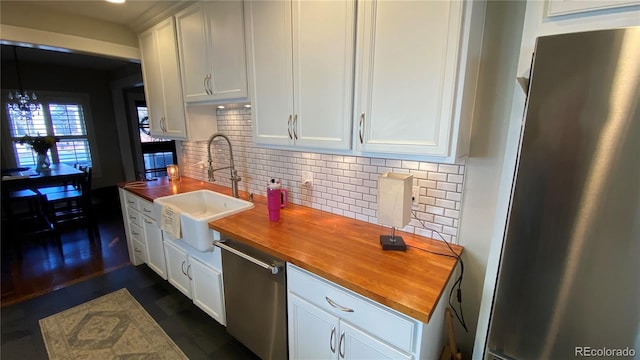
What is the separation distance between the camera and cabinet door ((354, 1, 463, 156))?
1.06 meters

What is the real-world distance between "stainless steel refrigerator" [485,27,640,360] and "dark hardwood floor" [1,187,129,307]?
11.9ft

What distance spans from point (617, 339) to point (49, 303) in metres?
3.65

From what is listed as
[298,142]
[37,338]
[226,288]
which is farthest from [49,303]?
[298,142]

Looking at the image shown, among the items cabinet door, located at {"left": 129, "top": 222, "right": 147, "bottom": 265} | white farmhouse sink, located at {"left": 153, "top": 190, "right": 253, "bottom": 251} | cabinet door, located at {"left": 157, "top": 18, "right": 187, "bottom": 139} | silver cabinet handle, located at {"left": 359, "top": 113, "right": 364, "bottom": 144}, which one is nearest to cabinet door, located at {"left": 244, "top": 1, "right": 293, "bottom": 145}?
silver cabinet handle, located at {"left": 359, "top": 113, "right": 364, "bottom": 144}

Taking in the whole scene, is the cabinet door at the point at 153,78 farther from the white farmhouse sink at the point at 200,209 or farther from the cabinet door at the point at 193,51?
the white farmhouse sink at the point at 200,209

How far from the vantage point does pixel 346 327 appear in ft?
3.81

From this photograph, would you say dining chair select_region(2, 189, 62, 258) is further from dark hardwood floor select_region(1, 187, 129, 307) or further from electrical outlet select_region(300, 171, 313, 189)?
electrical outlet select_region(300, 171, 313, 189)

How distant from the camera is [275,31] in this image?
5.12 feet

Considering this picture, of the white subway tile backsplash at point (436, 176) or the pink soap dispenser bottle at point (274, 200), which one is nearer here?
the white subway tile backsplash at point (436, 176)

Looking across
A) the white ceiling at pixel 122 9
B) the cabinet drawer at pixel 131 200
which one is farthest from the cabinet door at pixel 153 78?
the cabinet drawer at pixel 131 200

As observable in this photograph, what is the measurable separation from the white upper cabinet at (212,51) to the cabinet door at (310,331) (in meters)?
1.38

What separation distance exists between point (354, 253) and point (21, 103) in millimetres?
5488

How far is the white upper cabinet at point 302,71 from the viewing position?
1.34 meters

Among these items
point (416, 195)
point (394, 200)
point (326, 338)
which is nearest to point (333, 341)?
point (326, 338)
